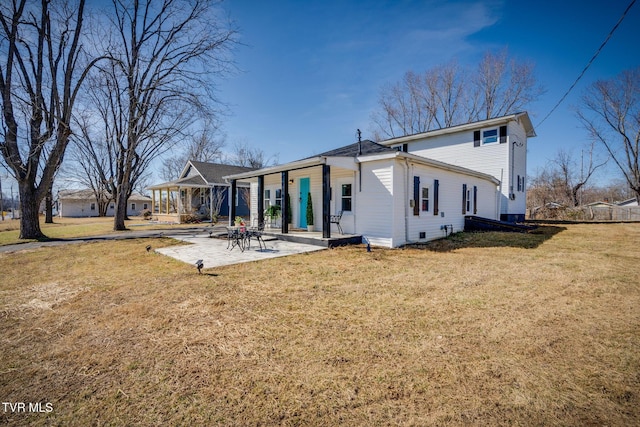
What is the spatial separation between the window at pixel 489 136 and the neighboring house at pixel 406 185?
0.05 metres

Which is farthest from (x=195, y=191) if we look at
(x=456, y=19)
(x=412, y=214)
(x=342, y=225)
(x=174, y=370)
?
(x=174, y=370)

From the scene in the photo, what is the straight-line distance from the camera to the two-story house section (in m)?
16.1

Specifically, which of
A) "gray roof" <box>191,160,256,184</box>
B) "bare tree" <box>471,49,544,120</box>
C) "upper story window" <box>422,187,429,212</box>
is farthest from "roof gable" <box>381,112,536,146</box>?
"gray roof" <box>191,160,256,184</box>

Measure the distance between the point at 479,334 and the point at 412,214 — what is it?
7076mm

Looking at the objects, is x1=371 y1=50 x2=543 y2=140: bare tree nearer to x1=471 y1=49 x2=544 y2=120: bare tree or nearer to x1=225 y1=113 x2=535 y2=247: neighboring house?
x1=471 y1=49 x2=544 y2=120: bare tree

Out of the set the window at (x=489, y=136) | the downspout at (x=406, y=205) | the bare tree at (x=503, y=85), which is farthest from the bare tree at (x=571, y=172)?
the downspout at (x=406, y=205)

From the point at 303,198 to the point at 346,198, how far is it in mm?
2368

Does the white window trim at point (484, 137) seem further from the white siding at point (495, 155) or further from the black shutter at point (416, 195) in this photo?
the black shutter at point (416, 195)

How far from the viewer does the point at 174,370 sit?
2.61 metres

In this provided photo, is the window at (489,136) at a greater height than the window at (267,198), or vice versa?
the window at (489,136)

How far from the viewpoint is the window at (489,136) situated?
16.4 meters

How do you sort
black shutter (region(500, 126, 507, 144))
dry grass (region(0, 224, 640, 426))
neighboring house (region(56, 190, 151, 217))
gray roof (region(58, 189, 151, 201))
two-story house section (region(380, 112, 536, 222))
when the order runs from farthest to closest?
neighboring house (region(56, 190, 151, 217))
gray roof (region(58, 189, 151, 201))
two-story house section (region(380, 112, 536, 222))
black shutter (region(500, 126, 507, 144))
dry grass (region(0, 224, 640, 426))

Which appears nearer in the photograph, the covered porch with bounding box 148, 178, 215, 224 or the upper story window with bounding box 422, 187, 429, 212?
the upper story window with bounding box 422, 187, 429, 212

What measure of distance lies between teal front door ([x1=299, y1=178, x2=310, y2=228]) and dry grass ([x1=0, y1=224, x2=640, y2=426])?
628 cm
